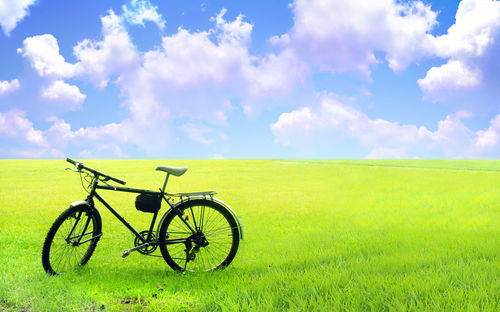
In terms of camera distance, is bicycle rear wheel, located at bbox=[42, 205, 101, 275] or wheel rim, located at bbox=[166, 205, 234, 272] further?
wheel rim, located at bbox=[166, 205, 234, 272]

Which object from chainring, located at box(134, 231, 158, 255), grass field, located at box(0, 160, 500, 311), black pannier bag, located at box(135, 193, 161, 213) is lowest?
grass field, located at box(0, 160, 500, 311)

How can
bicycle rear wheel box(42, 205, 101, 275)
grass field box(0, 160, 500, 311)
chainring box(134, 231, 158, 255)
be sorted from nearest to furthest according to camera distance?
grass field box(0, 160, 500, 311) → bicycle rear wheel box(42, 205, 101, 275) → chainring box(134, 231, 158, 255)

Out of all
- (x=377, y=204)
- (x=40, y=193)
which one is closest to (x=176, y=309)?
(x=377, y=204)

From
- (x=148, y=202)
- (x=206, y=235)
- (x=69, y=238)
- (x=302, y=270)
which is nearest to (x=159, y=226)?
(x=148, y=202)

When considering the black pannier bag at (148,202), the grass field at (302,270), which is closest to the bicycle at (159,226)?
the black pannier bag at (148,202)

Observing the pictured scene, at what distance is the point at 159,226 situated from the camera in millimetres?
5863

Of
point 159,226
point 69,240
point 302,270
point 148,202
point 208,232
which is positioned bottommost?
point 302,270

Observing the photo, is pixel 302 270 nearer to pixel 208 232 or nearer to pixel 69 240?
pixel 208 232

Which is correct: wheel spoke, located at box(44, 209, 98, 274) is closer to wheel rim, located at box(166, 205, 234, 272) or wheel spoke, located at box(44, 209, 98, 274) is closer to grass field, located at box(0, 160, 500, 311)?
grass field, located at box(0, 160, 500, 311)

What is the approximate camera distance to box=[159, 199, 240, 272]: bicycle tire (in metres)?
5.82

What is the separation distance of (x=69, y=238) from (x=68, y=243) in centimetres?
8

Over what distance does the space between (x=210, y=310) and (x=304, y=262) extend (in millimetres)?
2168

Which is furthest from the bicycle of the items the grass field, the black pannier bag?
the grass field

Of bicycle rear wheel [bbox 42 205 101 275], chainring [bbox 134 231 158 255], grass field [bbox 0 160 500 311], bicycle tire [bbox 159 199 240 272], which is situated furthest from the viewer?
chainring [bbox 134 231 158 255]
